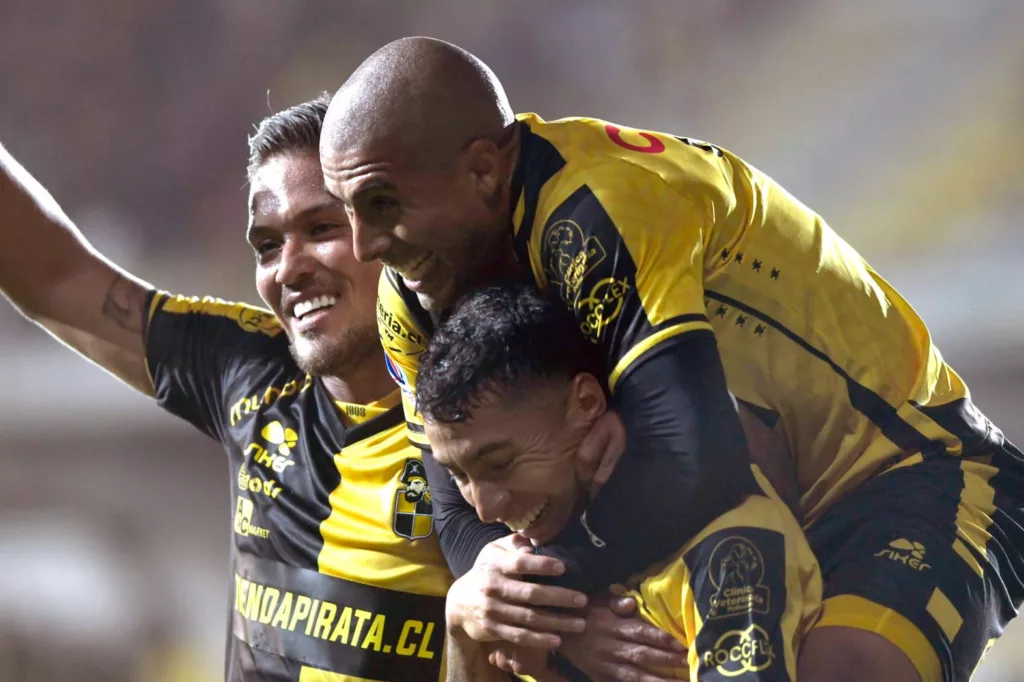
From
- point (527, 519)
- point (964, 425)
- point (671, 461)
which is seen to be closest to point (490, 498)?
point (527, 519)

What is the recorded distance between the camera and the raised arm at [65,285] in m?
1.42

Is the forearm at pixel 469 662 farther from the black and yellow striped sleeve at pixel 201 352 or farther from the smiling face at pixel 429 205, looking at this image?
the black and yellow striped sleeve at pixel 201 352

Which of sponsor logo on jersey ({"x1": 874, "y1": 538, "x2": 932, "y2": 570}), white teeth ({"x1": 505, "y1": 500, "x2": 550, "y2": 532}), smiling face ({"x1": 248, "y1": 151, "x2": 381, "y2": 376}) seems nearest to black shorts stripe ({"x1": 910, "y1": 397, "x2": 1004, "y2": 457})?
sponsor logo on jersey ({"x1": 874, "y1": 538, "x2": 932, "y2": 570})

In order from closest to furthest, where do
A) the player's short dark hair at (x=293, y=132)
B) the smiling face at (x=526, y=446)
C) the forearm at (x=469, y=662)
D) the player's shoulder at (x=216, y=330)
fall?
the smiling face at (x=526, y=446)
the forearm at (x=469, y=662)
the player's short dark hair at (x=293, y=132)
the player's shoulder at (x=216, y=330)

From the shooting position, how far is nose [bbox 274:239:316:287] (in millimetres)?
1289

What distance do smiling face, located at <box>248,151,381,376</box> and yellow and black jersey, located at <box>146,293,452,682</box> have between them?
0.08m

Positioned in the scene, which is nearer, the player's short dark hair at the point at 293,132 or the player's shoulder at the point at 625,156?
the player's shoulder at the point at 625,156

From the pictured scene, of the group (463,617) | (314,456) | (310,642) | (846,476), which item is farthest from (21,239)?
(846,476)

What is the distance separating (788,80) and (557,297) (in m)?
0.73

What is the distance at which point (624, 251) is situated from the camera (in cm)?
82

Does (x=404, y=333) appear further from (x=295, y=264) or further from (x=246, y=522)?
(x=246, y=522)

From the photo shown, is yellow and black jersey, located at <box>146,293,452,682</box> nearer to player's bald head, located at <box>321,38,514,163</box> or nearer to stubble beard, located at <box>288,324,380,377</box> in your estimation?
stubble beard, located at <box>288,324,380,377</box>

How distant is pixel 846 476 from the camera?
0.93 meters

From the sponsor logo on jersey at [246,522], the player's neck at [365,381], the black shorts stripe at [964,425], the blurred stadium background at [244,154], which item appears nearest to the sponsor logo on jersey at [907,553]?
the black shorts stripe at [964,425]
